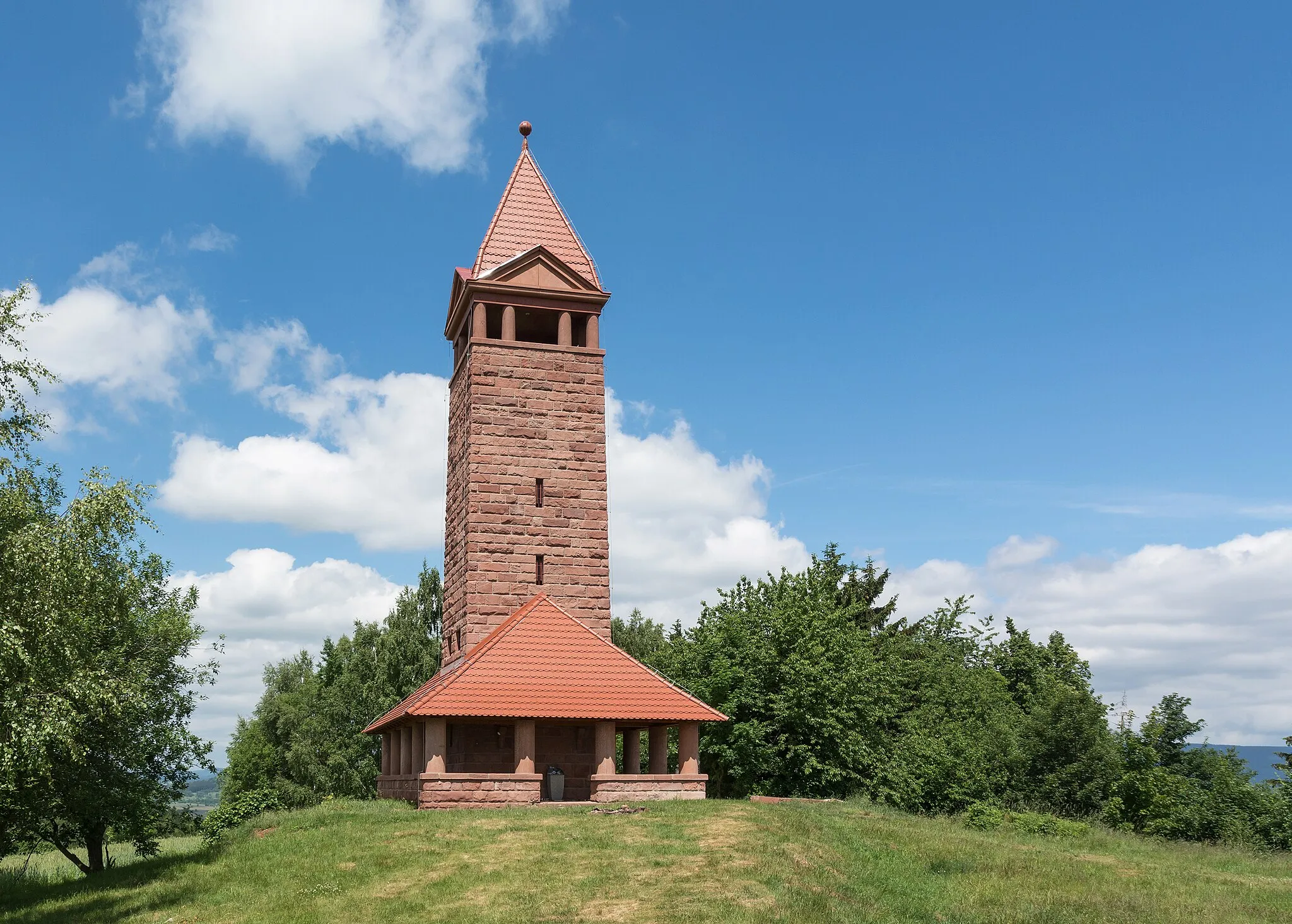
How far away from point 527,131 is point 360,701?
26590 millimetres

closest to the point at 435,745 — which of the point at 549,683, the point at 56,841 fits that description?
the point at 549,683

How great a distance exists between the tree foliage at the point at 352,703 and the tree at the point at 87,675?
14.8 meters

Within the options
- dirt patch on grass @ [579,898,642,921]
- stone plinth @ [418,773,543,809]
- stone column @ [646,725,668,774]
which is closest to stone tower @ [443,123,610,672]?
stone column @ [646,725,668,774]

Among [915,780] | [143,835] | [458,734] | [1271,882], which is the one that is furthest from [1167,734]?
[143,835]

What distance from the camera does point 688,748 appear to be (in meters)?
25.4

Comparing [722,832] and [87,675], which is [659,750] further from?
[87,675]

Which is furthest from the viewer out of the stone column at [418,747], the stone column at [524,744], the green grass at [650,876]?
the stone column at [418,747]

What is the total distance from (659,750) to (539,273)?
1425 cm

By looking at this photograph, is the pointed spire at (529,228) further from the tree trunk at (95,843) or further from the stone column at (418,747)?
the tree trunk at (95,843)

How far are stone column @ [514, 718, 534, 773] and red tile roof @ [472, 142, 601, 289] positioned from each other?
13.4 metres

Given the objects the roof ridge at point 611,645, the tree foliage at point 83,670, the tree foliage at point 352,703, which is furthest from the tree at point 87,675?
the tree foliage at point 352,703

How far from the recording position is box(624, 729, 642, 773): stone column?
1081 inches

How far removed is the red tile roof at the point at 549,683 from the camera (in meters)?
23.9

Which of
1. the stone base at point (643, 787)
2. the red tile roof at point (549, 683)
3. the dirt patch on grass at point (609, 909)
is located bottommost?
the dirt patch on grass at point (609, 909)
